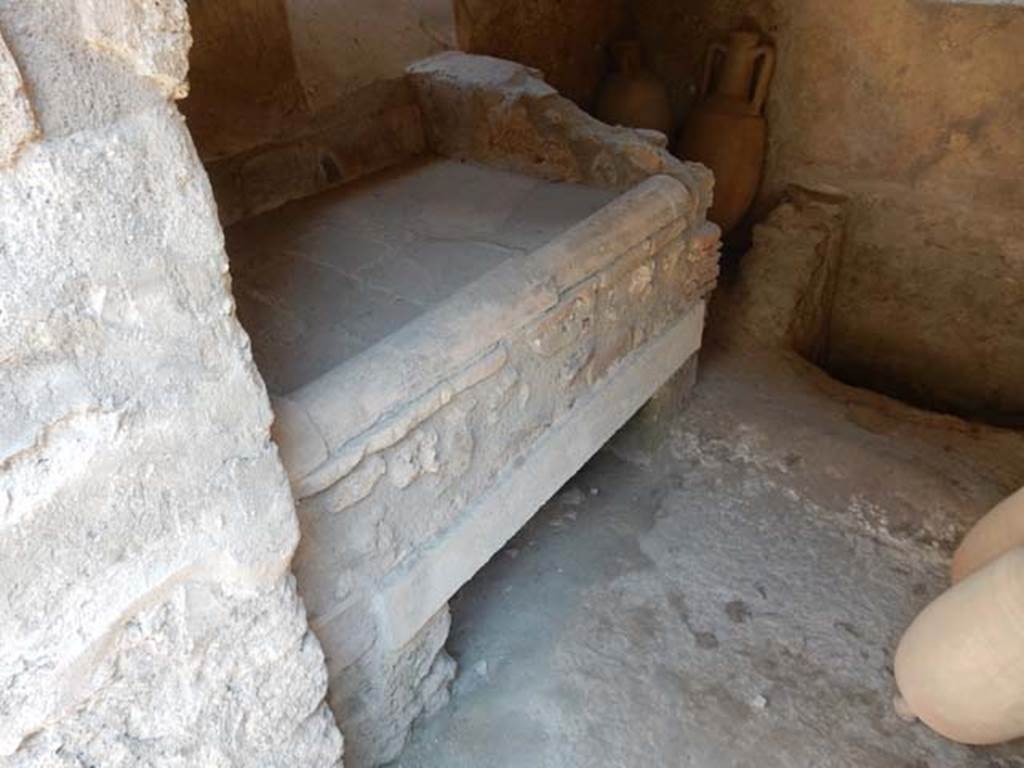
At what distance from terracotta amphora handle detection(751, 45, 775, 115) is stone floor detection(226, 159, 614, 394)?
1.88 meters

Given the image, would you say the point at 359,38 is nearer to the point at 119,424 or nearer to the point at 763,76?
the point at 763,76

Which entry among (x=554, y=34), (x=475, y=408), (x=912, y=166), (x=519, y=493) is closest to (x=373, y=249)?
(x=475, y=408)

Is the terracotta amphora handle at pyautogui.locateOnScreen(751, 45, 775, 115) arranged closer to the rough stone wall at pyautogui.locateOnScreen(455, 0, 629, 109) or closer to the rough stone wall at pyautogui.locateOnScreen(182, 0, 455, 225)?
the rough stone wall at pyautogui.locateOnScreen(455, 0, 629, 109)

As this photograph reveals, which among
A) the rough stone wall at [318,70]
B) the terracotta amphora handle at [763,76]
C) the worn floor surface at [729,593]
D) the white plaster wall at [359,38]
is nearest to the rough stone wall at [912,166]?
the terracotta amphora handle at [763,76]

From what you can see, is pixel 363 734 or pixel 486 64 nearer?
pixel 363 734

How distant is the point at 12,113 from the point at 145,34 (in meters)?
0.20

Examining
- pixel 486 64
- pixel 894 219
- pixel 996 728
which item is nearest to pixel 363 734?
pixel 996 728

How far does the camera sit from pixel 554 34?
4.35 meters

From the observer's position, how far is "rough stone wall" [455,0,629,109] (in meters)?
3.99

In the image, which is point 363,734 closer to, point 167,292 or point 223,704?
point 223,704

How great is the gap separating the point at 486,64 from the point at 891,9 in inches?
78.3

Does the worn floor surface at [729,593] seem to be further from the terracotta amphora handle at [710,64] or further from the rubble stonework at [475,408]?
the terracotta amphora handle at [710,64]

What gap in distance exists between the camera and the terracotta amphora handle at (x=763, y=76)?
4090 mm

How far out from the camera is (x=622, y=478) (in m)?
3.12
